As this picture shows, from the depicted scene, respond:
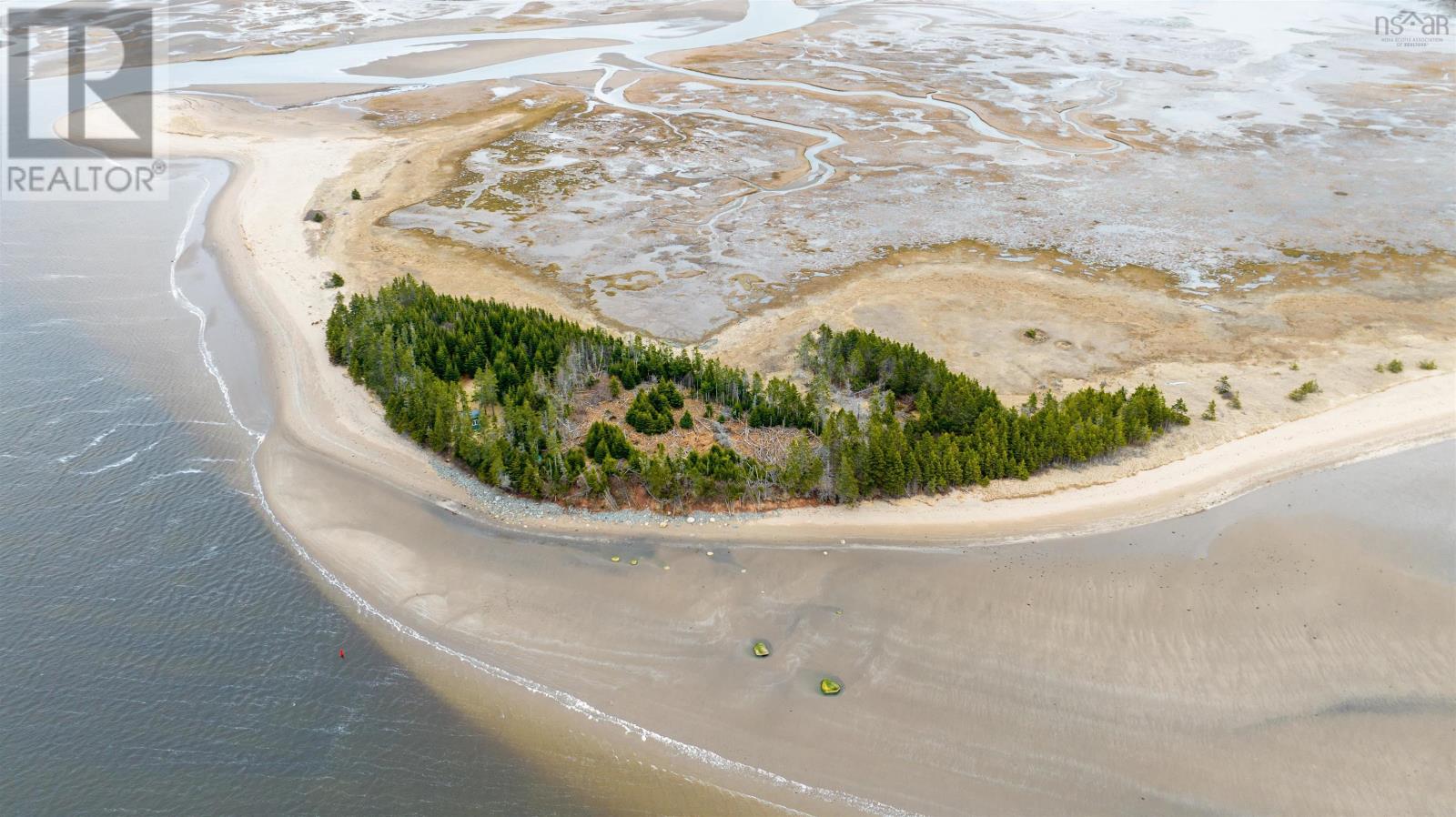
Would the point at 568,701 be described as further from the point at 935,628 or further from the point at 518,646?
the point at 935,628

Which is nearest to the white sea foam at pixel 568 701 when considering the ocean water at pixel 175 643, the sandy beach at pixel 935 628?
the sandy beach at pixel 935 628

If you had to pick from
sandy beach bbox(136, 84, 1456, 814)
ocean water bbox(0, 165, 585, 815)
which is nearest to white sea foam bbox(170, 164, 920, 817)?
sandy beach bbox(136, 84, 1456, 814)

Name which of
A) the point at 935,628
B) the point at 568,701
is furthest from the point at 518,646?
the point at 935,628

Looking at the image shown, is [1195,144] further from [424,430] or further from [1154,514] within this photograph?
[424,430]

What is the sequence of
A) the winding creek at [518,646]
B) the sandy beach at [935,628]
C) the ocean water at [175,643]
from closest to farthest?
the ocean water at [175,643] → the winding creek at [518,646] → the sandy beach at [935,628]

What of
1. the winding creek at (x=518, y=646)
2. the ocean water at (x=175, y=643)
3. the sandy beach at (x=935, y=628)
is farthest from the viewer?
the sandy beach at (x=935, y=628)

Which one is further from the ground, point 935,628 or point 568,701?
point 935,628

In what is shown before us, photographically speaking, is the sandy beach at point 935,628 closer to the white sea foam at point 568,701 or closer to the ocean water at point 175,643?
the white sea foam at point 568,701
